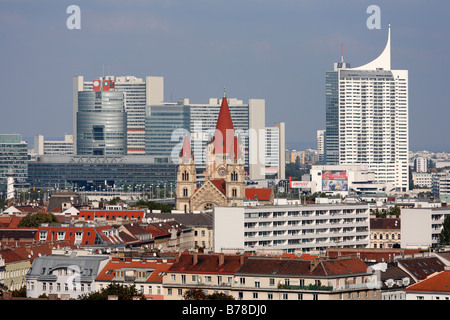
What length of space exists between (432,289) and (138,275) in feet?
41.6

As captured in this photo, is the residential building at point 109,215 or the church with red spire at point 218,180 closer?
the residential building at point 109,215

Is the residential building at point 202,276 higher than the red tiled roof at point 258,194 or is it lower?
lower

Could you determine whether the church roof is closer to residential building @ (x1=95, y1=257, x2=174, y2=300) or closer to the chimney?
residential building @ (x1=95, y1=257, x2=174, y2=300)

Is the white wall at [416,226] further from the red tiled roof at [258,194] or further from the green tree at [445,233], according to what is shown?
the red tiled roof at [258,194]

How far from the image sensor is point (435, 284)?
147 ft

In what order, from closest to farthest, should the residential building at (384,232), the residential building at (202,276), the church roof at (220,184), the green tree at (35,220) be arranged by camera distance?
the residential building at (202,276) → the green tree at (35,220) → the residential building at (384,232) → the church roof at (220,184)

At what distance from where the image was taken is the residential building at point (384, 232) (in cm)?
9856

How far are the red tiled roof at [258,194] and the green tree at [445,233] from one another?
35.0 metres

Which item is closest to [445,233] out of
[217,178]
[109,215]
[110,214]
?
[109,215]

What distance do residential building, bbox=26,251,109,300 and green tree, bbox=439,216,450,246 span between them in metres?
40.8

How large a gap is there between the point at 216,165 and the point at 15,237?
45995 millimetres

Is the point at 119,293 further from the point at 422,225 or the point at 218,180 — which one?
the point at 218,180

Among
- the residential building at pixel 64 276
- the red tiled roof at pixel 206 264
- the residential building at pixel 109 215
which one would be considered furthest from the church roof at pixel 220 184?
the red tiled roof at pixel 206 264

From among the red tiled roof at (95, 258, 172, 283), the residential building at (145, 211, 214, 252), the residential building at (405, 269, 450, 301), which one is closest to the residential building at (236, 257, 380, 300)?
the residential building at (405, 269, 450, 301)
